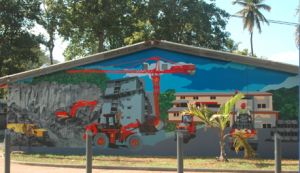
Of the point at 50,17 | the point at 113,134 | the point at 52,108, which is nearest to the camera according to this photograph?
the point at 113,134

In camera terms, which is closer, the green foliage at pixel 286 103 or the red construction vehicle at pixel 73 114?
the green foliage at pixel 286 103

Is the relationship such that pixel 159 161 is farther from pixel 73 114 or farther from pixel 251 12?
pixel 251 12

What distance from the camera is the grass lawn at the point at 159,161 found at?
335 inches

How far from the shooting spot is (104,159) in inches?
384

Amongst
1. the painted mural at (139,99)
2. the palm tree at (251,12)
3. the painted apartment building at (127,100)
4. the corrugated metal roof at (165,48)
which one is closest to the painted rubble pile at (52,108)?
the painted mural at (139,99)

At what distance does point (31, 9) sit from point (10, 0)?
2.13 m

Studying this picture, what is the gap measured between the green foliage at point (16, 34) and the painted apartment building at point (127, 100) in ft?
57.7

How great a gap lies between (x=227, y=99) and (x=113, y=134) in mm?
4440

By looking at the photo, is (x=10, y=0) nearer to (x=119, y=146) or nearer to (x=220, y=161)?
(x=119, y=146)

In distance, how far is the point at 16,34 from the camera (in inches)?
1064

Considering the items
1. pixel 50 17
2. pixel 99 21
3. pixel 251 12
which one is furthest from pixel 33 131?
pixel 251 12

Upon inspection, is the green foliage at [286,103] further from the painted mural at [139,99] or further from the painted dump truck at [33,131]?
the painted dump truck at [33,131]

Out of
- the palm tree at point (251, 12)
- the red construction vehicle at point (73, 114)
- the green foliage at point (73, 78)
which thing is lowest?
the red construction vehicle at point (73, 114)

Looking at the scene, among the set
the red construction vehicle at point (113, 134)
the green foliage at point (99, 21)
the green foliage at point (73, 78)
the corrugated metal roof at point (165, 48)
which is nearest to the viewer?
the corrugated metal roof at point (165, 48)
